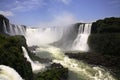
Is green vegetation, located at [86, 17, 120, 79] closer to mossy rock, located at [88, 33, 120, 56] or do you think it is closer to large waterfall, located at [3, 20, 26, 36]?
mossy rock, located at [88, 33, 120, 56]

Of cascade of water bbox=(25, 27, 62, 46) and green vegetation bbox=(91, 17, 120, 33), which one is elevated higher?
green vegetation bbox=(91, 17, 120, 33)

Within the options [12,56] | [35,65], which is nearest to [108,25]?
[35,65]

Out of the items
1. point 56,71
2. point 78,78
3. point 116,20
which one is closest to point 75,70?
point 78,78

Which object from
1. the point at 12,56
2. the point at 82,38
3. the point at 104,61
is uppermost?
the point at 12,56

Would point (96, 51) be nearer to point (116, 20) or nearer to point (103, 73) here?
point (116, 20)

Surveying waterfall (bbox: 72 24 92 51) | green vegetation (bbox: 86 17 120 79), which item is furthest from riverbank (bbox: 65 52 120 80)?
waterfall (bbox: 72 24 92 51)

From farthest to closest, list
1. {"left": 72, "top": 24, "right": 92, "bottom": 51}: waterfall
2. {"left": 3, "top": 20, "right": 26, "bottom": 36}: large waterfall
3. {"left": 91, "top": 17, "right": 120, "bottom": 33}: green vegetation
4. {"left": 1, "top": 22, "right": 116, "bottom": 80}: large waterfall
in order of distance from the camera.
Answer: {"left": 3, "top": 20, "right": 26, "bottom": 36}: large waterfall, {"left": 72, "top": 24, "right": 92, "bottom": 51}: waterfall, {"left": 91, "top": 17, "right": 120, "bottom": 33}: green vegetation, {"left": 1, "top": 22, "right": 116, "bottom": 80}: large waterfall

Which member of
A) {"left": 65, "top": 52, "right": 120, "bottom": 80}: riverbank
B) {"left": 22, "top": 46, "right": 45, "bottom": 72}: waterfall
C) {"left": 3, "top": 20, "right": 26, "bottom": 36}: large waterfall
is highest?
{"left": 3, "top": 20, "right": 26, "bottom": 36}: large waterfall

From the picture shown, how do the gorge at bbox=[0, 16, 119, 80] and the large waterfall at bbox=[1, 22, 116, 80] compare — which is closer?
the large waterfall at bbox=[1, 22, 116, 80]

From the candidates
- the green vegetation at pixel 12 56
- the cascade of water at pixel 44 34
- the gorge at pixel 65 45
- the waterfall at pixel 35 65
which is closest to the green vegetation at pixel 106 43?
the gorge at pixel 65 45

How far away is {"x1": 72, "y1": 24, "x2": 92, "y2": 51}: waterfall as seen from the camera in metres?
62.9

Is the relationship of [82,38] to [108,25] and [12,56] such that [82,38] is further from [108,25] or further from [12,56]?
[12,56]

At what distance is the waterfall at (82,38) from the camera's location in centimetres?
6294

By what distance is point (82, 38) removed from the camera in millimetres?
65125
